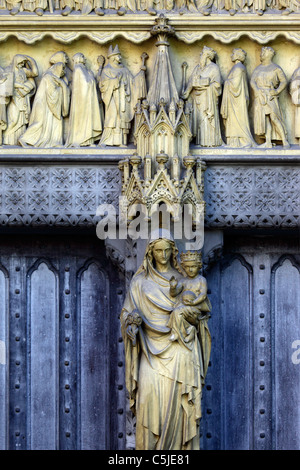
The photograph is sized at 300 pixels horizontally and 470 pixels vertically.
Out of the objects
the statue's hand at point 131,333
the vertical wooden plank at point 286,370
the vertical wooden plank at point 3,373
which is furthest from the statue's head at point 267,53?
the vertical wooden plank at point 3,373

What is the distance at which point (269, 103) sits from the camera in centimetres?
1281

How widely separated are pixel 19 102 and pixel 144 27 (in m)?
1.43

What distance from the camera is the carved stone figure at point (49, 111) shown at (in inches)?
508

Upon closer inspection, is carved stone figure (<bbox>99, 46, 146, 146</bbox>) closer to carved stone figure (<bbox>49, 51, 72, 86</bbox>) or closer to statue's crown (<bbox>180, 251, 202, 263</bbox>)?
carved stone figure (<bbox>49, 51, 72, 86</bbox>)

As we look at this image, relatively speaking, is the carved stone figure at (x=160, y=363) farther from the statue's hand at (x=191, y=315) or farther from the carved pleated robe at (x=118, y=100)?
the carved pleated robe at (x=118, y=100)

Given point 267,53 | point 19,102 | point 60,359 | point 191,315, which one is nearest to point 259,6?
point 267,53

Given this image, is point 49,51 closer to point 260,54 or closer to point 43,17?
point 43,17

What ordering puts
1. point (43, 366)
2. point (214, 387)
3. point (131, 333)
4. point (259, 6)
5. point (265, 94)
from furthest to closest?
point (43, 366) → point (214, 387) → point (259, 6) → point (265, 94) → point (131, 333)

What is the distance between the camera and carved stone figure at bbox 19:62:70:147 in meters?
12.9

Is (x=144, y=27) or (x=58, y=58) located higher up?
(x=144, y=27)

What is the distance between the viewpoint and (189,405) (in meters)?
12.0

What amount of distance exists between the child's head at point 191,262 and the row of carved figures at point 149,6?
2472 millimetres

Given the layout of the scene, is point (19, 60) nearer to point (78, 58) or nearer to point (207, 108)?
point (78, 58)

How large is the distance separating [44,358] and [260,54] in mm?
3681
